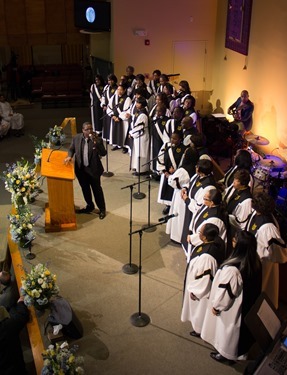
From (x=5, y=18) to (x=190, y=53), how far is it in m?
6.30

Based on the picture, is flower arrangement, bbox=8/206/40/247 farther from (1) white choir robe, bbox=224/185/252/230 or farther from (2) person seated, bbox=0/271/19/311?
(1) white choir robe, bbox=224/185/252/230

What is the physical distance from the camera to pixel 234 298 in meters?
4.54

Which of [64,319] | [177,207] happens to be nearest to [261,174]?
[177,207]

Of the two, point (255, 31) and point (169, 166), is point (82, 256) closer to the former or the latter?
point (169, 166)

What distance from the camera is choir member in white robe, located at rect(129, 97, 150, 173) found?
877cm

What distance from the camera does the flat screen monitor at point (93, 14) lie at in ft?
42.1

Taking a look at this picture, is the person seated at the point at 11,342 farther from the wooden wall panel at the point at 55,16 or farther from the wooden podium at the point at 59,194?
the wooden wall panel at the point at 55,16

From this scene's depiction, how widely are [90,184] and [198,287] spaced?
340cm

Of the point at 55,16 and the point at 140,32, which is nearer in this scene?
the point at 140,32

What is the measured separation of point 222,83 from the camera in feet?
42.7

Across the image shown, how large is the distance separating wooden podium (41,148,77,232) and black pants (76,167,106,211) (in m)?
0.25

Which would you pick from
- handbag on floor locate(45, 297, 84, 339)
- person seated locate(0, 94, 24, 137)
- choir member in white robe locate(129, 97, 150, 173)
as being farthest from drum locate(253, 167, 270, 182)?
person seated locate(0, 94, 24, 137)

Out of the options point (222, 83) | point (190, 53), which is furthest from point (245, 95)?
point (190, 53)

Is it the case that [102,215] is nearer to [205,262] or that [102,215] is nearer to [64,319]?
[64,319]
